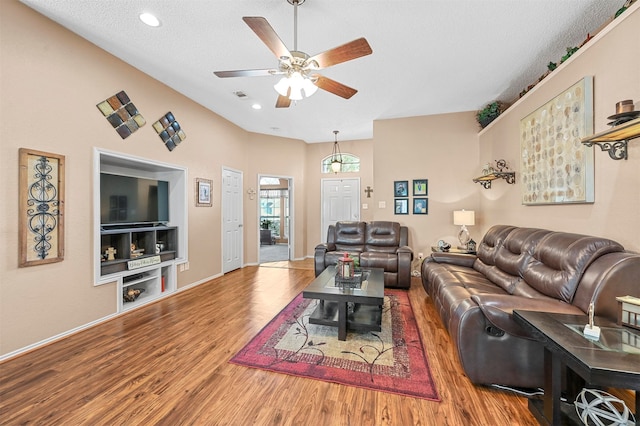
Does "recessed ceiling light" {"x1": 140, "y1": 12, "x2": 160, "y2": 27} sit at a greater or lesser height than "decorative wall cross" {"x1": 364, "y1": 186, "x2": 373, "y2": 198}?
greater

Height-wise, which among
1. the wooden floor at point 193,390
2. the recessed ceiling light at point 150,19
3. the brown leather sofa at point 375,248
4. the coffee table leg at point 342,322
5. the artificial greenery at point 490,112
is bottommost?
the wooden floor at point 193,390

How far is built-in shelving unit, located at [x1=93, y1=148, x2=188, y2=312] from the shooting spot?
3.01 meters

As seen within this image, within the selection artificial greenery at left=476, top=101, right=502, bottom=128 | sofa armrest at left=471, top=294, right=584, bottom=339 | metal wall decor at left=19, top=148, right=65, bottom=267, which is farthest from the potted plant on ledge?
metal wall decor at left=19, top=148, right=65, bottom=267

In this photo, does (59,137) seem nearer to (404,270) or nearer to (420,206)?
(404,270)

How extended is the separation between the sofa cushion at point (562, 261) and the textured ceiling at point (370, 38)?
1946 millimetres

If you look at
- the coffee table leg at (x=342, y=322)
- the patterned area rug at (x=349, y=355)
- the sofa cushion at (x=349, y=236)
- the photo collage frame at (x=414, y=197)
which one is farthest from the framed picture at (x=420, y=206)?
the coffee table leg at (x=342, y=322)

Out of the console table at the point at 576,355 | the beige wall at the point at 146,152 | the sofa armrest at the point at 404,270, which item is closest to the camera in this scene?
the console table at the point at 576,355

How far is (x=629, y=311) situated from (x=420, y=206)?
3595mm

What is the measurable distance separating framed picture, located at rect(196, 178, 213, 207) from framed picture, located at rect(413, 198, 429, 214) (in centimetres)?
374

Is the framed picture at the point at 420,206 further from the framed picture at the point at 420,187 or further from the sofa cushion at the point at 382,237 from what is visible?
the sofa cushion at the point at 382,237

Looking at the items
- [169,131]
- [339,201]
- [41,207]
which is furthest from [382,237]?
[41,207]

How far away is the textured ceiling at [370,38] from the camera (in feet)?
7.34

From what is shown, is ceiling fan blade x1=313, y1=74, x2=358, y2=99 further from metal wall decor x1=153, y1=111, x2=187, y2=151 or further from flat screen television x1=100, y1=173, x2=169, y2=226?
flat screen television x1=100, y1=173, x2=169, y2=226

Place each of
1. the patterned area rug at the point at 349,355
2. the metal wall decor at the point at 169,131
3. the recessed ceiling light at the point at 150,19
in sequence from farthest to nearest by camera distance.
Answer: the metal wall decor at the point at 169,131 < the recessed ceiling light at the point at 150,19 < the patterned area rug at the point at 349,355
